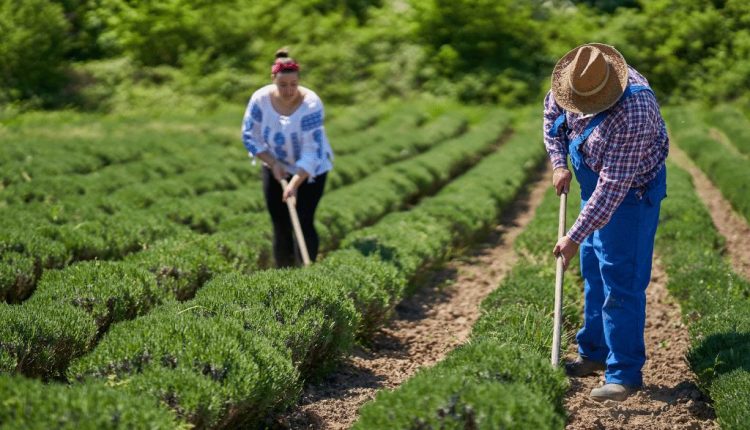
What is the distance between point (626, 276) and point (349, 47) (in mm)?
29763

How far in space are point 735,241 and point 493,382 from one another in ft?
25.7

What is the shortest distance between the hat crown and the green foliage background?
83.3 feet

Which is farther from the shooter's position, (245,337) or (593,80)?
(593,80)

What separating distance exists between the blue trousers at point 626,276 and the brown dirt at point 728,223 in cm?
379

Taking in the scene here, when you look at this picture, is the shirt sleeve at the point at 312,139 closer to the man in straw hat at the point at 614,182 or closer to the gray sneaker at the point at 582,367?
the man in straw hat at the point at 614,182

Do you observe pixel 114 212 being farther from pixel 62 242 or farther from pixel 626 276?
pixel 626 276

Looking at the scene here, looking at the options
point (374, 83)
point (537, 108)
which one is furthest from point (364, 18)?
point (537, 108)

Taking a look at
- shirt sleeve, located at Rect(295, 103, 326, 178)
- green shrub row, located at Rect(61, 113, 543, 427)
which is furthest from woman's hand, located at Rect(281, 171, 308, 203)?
green shrub row, located at Rect(61, 113, 543, 427)

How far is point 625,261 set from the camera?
4.85m

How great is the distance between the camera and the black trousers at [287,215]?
23.2ft

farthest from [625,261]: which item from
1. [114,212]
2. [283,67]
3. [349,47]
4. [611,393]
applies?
[349,47]

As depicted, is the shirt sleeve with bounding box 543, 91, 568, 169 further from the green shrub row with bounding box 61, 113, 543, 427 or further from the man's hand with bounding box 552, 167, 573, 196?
the green shrub row with bounding box 61, 113, 543, 427

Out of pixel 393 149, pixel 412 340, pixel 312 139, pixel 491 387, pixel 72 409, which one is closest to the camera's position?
pixel 72 409

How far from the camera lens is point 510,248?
1073 cm
